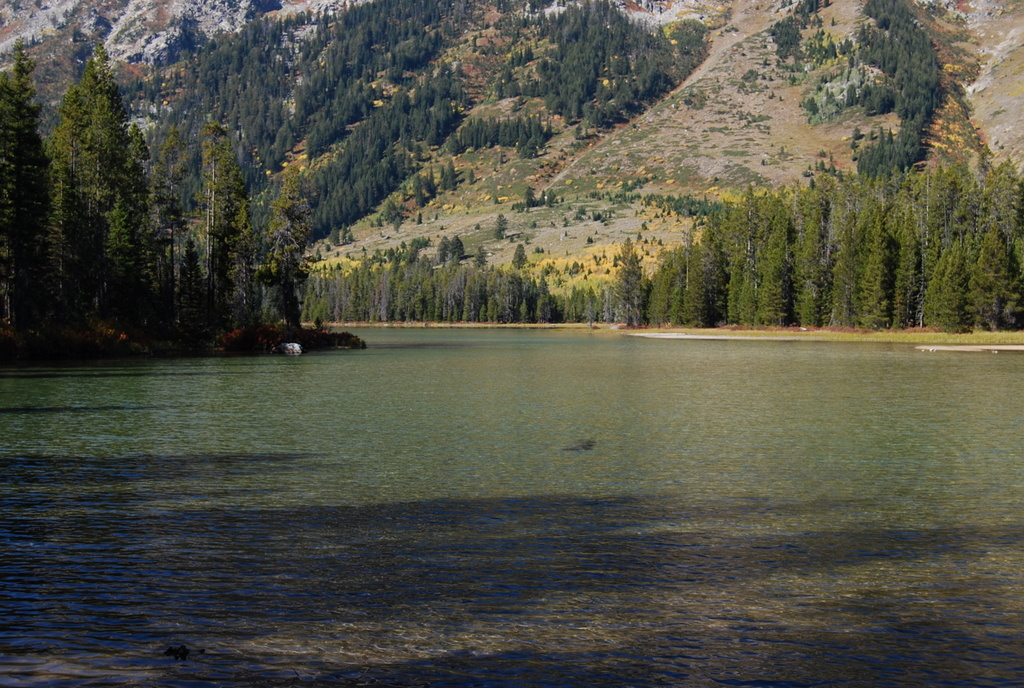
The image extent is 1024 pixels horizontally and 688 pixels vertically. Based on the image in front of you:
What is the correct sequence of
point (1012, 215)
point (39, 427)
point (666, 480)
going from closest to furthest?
point (666, 480) < point (39, 427) < point (1012, 215)

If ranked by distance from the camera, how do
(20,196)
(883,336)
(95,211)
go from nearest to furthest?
(20,196) → (95,211) → (883,336)

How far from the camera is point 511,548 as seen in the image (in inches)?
639

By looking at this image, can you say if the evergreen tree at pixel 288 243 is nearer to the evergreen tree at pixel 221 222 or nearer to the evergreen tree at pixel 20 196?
the evergreen tree at pixel 221 222

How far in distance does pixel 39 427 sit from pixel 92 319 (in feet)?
161

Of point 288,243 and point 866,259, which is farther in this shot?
point 866,259

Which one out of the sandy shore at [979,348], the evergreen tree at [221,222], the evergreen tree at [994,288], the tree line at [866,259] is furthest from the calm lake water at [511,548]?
the tree line at [866,259]

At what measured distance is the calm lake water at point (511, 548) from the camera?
1111 centimetres

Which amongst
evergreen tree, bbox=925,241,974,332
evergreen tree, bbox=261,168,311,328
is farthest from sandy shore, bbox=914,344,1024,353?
evergreen tree, bbox=261,168,311,328

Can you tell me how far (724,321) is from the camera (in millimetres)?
166000

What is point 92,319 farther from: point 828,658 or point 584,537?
point 828,658

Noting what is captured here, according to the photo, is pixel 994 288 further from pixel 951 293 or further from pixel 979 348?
pixel 979 348

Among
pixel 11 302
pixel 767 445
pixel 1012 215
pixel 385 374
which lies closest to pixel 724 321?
pixel 1012 215

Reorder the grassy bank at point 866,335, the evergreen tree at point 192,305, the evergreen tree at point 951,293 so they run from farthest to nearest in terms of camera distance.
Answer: the evergreen tree at point 951,293, the grassy bank at point 866,335, the evergreen tree at point 192,305

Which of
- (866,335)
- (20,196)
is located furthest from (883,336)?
(20,196)
